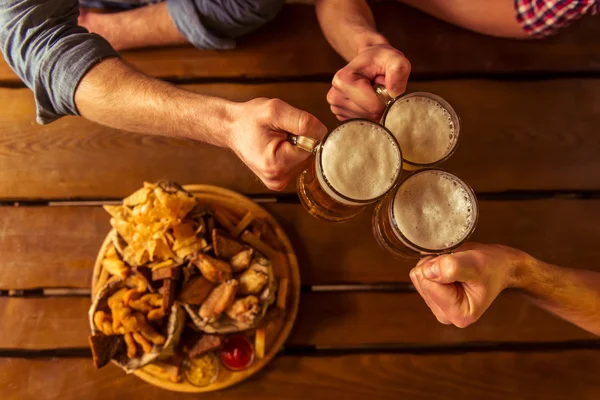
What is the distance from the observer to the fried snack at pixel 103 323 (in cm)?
123

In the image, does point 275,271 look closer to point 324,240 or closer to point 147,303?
point 324,240

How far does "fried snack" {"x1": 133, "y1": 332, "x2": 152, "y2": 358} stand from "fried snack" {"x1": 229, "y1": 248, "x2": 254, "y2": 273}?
31 cm

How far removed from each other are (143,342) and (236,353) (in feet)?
0.92

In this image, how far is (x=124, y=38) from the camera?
157 cm

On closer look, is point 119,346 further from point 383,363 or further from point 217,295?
point 383,363

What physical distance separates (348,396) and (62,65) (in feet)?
4.31

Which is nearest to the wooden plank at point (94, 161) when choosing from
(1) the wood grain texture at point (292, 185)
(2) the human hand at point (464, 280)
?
(1) the wood grain texture at point (292, 185)

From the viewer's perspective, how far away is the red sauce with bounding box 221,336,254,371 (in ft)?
4.42

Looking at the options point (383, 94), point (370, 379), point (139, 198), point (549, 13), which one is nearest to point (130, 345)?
point (139, 198)

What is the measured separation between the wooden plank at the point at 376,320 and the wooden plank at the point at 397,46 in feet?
2.68

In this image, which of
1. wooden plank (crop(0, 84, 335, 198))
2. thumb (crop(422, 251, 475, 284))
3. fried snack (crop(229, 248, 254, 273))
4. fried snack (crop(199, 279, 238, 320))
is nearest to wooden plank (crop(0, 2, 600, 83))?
wooden plank (crop(0, 84, 335, 198))

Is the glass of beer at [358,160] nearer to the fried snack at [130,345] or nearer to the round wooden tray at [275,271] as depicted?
the round wooden tray at [275,271]

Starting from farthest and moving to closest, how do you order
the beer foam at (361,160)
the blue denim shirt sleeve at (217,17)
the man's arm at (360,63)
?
the blue denim shirt sleeve at (217,17)
the man's arm at (360,63)
the beer foam at (361,160)

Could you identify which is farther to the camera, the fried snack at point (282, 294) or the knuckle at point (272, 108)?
the fried snack at point (282, 294)
